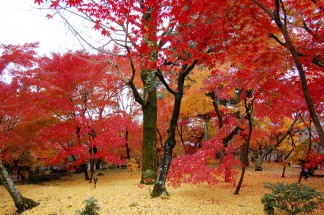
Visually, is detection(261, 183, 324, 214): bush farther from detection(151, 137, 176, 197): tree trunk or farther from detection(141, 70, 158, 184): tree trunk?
detection(141, 70, 158, 184): tree trunk

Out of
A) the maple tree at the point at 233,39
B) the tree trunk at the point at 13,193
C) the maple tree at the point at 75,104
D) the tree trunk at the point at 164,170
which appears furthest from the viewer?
the maple tree at the point at 75,104

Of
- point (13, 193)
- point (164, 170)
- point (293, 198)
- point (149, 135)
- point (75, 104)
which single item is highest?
point (75, 104)

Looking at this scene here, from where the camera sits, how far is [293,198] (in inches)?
231

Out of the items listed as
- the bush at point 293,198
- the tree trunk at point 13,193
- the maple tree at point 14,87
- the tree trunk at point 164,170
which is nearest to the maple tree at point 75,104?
the maple tree at point 14,87

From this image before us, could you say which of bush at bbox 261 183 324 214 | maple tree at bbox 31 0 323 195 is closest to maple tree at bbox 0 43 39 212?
maple tree at bbox 31 0 323 195

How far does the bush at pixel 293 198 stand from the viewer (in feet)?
19.0

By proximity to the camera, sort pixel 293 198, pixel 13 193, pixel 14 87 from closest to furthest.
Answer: pixel 293 198
pixel 13 193
pixel 14 87

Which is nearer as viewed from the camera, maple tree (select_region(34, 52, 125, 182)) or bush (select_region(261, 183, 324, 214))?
bush (select_region(261, 183, 324, 214))

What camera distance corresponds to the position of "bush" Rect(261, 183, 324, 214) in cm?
580

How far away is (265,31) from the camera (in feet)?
19.8

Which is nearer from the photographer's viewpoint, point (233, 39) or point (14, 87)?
point (233, 39)

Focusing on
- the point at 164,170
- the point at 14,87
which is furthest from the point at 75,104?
the point at 164,170

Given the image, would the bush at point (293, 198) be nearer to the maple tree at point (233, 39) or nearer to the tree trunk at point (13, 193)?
the maple tree at point (233, 39)

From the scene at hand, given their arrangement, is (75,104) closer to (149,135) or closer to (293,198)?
(149,135)
